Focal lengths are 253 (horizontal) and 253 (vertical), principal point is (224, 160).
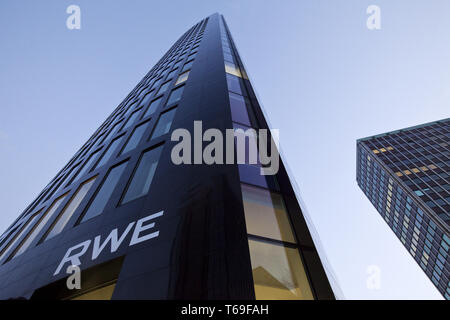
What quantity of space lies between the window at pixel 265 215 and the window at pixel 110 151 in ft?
34.0

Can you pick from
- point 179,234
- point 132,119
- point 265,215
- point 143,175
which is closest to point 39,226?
point 143,175

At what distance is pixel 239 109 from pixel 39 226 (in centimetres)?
1231

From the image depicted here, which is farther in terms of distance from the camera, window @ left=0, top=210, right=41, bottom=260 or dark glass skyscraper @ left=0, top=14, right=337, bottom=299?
window @ left=0, top=210, right=41, bottom=260

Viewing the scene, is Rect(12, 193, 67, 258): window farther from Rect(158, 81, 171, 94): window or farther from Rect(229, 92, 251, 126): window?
Rect(229, 92, 251, 126): window

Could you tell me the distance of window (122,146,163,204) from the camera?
10008mm

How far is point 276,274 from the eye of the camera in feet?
21.3

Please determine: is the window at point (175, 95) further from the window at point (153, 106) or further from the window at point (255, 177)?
the window at point (255, 177)

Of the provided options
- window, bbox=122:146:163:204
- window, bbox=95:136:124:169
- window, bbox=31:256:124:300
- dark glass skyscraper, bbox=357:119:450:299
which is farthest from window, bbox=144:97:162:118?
dark glass skyscraper, bbox=357:119:450:299

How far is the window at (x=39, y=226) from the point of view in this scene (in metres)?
12.6

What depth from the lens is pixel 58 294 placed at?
8.37 meters

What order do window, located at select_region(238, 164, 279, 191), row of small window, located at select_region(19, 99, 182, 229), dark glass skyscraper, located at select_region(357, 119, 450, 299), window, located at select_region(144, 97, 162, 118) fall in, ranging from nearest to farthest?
window, located at select_region(238, 164, 279, 191) → row of small window, located at select_region(19, 99, 182, 229) → window, located at select_region(144, 97, 162, 118) → dark glass skyscraper, located at select_region(357, 119, 450, 299)

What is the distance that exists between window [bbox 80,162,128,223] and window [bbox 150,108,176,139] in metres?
2.36

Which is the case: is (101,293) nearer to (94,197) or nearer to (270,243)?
(94,197)
